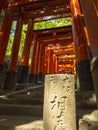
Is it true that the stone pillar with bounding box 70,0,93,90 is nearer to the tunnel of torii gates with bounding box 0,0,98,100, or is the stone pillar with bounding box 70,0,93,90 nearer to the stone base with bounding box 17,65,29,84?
the tunnel of torii gates with bounding box 0,0,98,100

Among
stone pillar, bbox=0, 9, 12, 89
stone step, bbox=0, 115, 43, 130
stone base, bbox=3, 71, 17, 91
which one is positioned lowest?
stone step, bbox=0, 115, 43, 130

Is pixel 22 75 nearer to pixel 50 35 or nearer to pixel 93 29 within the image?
pixel 50 35

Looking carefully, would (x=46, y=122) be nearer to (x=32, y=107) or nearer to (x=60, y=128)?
(x=60, y=128)

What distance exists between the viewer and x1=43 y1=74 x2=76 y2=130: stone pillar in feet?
10.7

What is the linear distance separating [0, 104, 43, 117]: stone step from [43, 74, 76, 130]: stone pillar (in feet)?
4.03

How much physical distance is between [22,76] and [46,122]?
277 inches

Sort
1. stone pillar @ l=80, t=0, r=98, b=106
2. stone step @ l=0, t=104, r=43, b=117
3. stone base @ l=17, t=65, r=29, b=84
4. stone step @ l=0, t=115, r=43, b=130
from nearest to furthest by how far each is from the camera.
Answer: stone step @ l=0, t=115, r=43, b=130 < stone pillar @ l=80, t=0, r=98, b=106 < stone step @ l=0, t=104, r=43, b=117 < stone base @ l=17, t=65, r=29, b=84

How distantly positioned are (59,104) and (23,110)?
1622 millimetres

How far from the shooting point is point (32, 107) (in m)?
4.62

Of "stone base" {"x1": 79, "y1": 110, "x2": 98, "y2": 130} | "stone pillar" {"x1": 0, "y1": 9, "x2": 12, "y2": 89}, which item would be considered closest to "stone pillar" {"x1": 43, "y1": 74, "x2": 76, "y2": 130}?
"stone base" {"x1": 79, "y1": 110, "x2": 98, "y2": 130}

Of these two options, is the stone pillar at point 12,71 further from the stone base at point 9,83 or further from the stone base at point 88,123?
the stone base at point 88,123

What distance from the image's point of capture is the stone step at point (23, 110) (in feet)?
14.9

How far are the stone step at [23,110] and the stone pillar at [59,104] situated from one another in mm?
1227

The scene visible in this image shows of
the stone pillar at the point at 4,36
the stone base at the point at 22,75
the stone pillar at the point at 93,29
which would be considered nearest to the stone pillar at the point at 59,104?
the stone pillar at the point at 93,29
